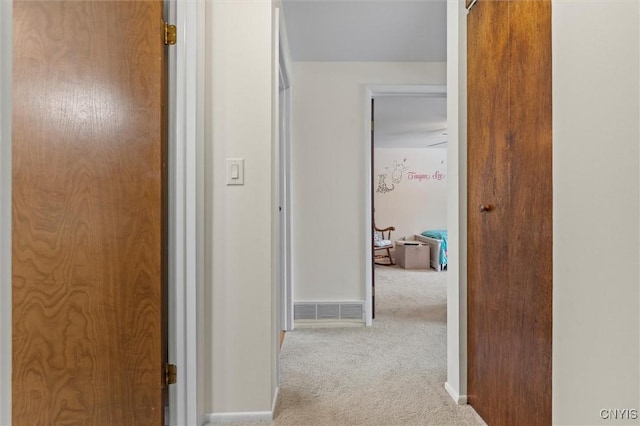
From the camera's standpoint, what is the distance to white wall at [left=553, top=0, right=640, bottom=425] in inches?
33.3

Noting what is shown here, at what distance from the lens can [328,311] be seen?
318cm

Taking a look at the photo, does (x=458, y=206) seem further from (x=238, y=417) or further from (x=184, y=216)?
(x=238, y=417)

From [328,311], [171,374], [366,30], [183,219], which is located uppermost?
[366,30]

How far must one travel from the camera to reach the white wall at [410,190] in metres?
7.48

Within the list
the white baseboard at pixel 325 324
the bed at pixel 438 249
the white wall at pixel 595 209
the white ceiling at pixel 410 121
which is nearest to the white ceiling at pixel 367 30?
the white ceiling at pixel 410 121

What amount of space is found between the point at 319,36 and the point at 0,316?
263 cm

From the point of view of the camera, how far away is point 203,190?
163cm

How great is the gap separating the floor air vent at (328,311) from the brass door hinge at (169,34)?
2.26m

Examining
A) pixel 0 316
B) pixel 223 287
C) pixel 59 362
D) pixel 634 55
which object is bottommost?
pixel 59 362

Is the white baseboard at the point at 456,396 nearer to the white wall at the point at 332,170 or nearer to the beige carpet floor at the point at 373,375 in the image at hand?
the beige carpet floor at the point at 373,375

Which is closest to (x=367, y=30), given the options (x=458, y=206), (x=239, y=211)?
(x=458, y=206)

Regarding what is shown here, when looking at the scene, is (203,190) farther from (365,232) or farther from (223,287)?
(365,232)

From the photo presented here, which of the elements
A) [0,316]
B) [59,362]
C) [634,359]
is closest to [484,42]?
[634,359]

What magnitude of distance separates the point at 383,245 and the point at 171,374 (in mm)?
5569
